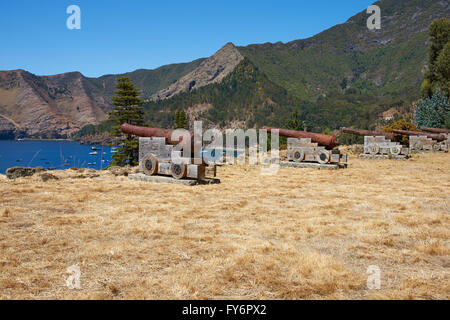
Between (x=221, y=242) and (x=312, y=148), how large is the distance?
13046 millimetres

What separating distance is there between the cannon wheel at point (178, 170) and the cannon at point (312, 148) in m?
7.94

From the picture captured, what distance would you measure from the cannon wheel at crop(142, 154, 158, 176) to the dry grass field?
210 cm

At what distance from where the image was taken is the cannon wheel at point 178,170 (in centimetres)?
1164

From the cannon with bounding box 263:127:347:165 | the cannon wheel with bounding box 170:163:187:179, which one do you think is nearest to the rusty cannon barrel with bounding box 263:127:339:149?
the cannon with bounding box 263:127:347:165

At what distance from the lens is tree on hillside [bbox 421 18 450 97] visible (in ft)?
148

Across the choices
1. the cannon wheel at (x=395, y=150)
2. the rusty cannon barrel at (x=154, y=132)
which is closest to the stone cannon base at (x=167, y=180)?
the rusty cannon barrel at (x=154, y=132)

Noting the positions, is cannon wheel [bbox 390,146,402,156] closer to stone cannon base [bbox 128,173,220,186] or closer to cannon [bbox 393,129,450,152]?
cannon [bbox 393,129,450,152]

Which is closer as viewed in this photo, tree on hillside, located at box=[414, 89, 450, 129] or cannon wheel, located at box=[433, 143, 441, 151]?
cannon wheel, located at box=[433, 143, 441, 151]

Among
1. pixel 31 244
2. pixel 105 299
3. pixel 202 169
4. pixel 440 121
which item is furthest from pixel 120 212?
pixel 440 121

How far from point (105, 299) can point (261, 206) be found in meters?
5.23

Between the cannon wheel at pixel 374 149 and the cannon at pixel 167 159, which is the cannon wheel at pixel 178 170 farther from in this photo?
the cannon wheel at pixel 374 149

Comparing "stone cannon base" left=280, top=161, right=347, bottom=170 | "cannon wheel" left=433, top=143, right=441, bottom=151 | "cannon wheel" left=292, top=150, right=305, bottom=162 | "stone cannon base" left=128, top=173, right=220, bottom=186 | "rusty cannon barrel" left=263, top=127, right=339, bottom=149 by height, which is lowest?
"stone cannon base" left=128, top=173, right=220, bottom=186

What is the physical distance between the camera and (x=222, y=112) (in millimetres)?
192125

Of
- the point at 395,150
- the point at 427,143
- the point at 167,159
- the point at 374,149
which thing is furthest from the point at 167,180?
the point at 427,143
